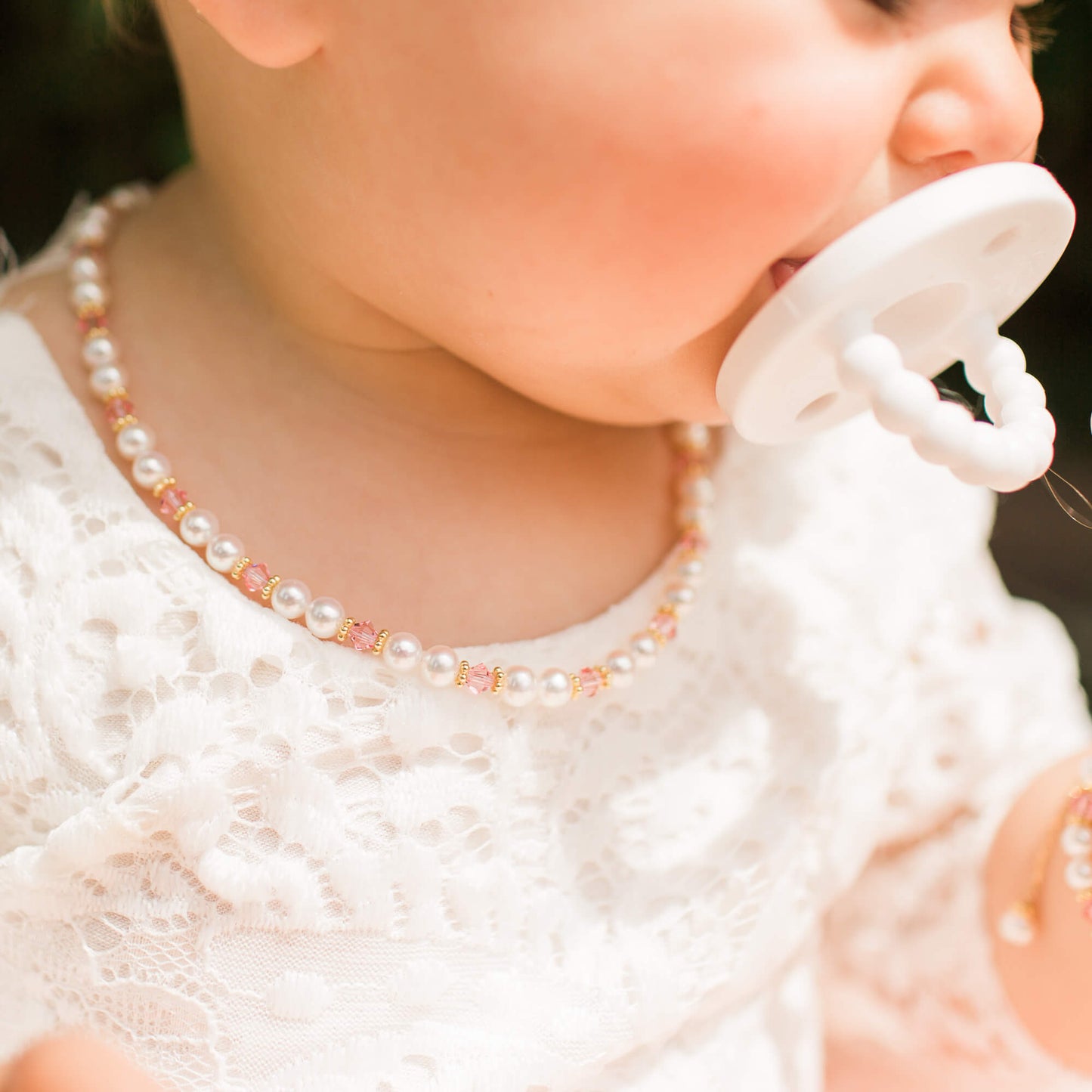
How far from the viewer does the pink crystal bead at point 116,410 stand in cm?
62

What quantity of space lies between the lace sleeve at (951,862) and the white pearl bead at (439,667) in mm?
333

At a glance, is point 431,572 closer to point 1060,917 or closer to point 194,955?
point 194,955

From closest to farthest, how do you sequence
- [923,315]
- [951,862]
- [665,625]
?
[923,315] < [665,625] < [951,862]

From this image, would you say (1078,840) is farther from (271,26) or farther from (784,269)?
(271,26)

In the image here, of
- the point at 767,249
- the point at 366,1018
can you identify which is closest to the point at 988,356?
the point at 767,249

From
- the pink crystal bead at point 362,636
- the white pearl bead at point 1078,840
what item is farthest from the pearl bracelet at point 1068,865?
the pink crystal bead at point 362,636

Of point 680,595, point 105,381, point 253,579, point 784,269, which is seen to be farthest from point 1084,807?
point 105,381

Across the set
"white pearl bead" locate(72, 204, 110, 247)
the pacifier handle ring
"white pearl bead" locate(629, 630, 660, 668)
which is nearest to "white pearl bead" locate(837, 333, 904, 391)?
the pacifier handle ring

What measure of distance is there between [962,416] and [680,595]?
239 mm

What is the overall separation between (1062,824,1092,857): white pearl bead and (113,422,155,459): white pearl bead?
0.51m

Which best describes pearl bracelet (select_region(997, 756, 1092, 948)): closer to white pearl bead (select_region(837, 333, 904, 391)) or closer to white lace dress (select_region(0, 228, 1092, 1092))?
white lace dress (select_region(0, 228, 1092, 1092))

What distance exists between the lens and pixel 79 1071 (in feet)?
1.93

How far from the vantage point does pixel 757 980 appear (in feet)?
2.33

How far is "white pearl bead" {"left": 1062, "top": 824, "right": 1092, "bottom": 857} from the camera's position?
2.20ft
